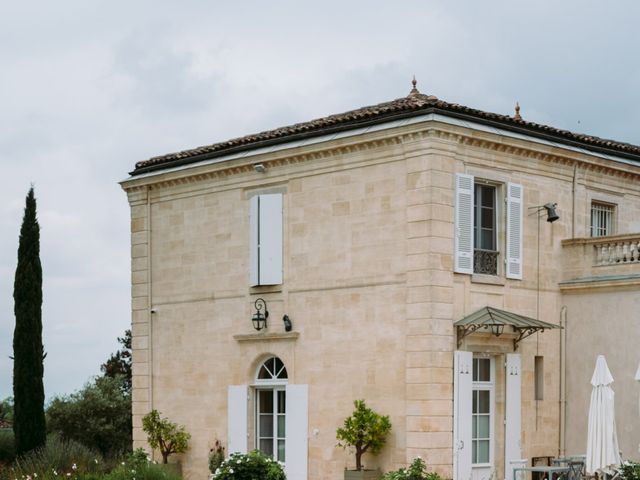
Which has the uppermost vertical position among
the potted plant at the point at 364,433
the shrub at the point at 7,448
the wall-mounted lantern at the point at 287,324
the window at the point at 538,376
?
the wall-mounted lantern at the point at 287,324

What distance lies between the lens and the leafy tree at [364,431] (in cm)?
2103

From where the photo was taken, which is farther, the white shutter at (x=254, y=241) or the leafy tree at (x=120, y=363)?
the leafy tree at (x=120, y=363)

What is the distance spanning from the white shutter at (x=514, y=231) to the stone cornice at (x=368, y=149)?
741 mm

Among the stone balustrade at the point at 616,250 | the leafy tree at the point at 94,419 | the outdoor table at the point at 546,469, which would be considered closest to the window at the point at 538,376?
the outdoor table at the point at 546,469

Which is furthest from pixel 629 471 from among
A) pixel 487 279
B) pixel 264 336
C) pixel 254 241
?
pixel 254 241

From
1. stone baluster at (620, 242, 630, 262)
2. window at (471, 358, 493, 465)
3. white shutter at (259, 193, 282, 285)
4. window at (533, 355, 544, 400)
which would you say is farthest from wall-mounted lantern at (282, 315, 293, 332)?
stone baluster at (620, 242, 630, 262)

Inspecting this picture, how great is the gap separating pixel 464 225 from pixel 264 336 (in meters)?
4.64

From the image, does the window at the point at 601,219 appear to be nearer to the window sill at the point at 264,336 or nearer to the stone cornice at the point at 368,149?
the stone cornice at the point at 368,149

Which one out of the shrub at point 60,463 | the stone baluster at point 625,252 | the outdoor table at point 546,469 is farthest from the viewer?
the stone baluster at point 625,252

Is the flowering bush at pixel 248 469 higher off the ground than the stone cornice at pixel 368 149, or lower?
lower

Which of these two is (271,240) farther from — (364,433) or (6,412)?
(6,412)

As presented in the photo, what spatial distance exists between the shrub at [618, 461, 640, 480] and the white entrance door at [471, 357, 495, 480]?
2614mm

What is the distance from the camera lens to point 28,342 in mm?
28000

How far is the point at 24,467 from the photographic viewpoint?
22266 millimetres
